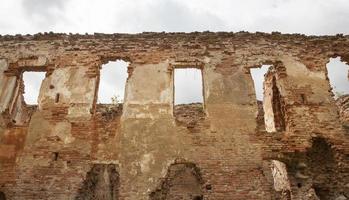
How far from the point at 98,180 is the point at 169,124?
2114 millimetres

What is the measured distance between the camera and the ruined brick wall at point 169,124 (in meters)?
8.58

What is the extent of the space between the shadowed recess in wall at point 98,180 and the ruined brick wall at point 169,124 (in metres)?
0.03

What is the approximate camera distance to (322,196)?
8516 millimetres

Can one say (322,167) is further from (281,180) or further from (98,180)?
(98,180)

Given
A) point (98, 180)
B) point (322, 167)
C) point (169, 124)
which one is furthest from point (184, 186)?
point (322, 167)

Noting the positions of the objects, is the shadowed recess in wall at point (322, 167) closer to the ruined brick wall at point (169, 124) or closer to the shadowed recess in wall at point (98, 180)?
the ruined brick wall at point (169, 124)

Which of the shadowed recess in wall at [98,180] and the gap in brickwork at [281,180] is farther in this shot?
the gap in brickwork at [281,180]

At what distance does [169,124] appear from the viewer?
363 inches

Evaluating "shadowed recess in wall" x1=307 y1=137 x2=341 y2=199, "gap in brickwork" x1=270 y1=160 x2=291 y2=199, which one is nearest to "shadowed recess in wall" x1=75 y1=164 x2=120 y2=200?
"gap in brickwork" x1=270 y1=160 x2=291 y2=199

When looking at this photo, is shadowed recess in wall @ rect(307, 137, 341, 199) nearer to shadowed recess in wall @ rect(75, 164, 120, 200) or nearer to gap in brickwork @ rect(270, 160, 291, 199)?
gap in brickwork @ rect(270, 160, 291, 199)

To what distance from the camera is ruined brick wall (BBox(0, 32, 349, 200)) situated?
8578 millimetres

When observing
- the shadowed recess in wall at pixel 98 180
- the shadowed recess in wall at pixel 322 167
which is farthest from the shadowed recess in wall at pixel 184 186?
the shadowed recess in wall at pixel 322 167

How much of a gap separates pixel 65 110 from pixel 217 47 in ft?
13.9

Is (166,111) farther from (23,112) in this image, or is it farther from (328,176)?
(23,112)
